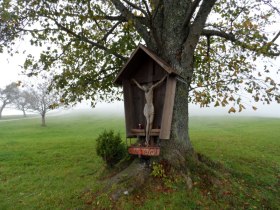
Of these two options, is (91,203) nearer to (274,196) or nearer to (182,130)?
(182,130)

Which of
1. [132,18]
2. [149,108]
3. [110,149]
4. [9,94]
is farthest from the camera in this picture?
[9,94]

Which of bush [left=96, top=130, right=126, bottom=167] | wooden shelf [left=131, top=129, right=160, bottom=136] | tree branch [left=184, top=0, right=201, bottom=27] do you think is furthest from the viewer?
bush [left=96, top=130, right=126, bottom=167]

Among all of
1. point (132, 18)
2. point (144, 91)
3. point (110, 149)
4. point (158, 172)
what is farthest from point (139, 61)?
point (158, 172)

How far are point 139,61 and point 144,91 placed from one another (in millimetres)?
1113

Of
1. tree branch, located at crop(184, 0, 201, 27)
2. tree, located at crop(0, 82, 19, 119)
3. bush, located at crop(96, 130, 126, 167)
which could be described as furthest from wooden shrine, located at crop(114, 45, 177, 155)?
tree, located at crop(0, 82, 19, 119)

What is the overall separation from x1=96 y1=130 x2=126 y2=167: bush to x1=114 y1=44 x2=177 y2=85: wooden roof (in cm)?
236

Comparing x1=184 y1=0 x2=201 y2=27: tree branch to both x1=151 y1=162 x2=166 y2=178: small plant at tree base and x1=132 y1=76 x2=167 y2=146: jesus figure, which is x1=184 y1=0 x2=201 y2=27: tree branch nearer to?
x1=132 y1=76 x2=167 y2=146: jesus figure

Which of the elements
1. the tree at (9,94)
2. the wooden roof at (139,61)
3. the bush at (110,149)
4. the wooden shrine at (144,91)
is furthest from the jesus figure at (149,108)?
the tree at (9,94)

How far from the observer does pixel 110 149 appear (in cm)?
1007

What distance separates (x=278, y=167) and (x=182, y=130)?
23.8ft

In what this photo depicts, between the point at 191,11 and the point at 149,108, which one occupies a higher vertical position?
the point at 191,11

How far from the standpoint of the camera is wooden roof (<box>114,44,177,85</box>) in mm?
7941

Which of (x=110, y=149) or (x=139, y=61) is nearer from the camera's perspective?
(x=139, y=61)

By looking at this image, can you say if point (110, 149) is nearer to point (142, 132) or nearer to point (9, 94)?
point (142, 132)
